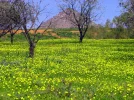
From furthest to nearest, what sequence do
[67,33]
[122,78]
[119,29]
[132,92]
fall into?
[67,33]
[119,29]
[122,78]
[132,92]

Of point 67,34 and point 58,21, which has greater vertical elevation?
point 58,21

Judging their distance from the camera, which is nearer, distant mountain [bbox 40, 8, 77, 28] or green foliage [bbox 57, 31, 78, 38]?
distant mountain [bbox 40, 8, 77, 28]

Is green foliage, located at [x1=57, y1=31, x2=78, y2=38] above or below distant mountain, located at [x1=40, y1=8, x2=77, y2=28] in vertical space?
below

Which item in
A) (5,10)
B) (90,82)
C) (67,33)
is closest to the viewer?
(90,82)

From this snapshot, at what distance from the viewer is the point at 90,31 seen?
272ft

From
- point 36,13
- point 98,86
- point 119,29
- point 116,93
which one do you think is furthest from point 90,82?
point 119,29

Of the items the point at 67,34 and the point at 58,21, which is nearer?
the point at 58,21

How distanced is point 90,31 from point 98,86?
2703 inches

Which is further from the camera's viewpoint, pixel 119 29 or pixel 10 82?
pixel 119 29

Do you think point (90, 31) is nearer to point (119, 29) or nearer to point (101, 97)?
point (119, 29)

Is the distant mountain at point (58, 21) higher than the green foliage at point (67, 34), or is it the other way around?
the distant mountain at point (58, 21)

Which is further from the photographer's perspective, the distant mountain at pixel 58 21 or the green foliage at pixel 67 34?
the green foliage at pixel 67 34

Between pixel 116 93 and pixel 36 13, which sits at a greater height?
pixel 36 13

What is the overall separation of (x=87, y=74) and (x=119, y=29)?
61431 mm
